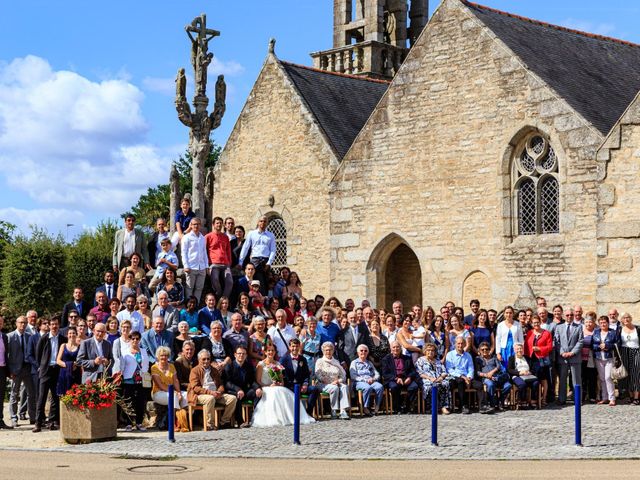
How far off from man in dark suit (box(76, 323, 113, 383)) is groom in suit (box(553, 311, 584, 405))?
7520 mm

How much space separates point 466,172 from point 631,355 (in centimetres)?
709

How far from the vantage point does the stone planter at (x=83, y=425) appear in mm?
14039

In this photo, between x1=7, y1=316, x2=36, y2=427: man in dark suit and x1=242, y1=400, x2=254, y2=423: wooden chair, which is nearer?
x1=242, y1=400, x2=254, y2=423: wooden chair

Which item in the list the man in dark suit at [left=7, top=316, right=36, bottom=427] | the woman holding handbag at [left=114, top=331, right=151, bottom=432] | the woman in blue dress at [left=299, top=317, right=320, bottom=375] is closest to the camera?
the woman holding handbag at [left=114, top=331, right=151, bottom=432]


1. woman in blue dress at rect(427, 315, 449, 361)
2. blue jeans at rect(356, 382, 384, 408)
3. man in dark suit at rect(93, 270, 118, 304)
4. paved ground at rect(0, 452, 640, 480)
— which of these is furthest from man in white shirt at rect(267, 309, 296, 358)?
paved ground at rect(0, 452, 640, 480)

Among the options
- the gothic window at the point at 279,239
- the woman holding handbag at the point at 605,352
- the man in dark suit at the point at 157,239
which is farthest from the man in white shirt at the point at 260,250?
the gothic window at the point at 279,239

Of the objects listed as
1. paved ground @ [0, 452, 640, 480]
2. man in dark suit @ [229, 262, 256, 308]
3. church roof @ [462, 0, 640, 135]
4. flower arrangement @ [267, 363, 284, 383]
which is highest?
church roof @ [462, 0, 640, 135]

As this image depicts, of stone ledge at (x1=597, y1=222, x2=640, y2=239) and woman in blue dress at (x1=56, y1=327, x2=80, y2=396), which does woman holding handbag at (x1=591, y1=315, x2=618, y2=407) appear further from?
woman in blue dress at (x1=56, y1=327, x2=80, y2=396)

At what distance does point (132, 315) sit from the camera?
16125mm

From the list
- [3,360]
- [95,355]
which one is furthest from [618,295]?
[3,360]

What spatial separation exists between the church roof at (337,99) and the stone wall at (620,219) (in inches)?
329

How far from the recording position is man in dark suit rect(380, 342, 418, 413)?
671 inches

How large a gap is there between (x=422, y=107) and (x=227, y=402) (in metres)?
11.5

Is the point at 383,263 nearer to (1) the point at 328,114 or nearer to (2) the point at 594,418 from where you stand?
(1) the point at 328,114
